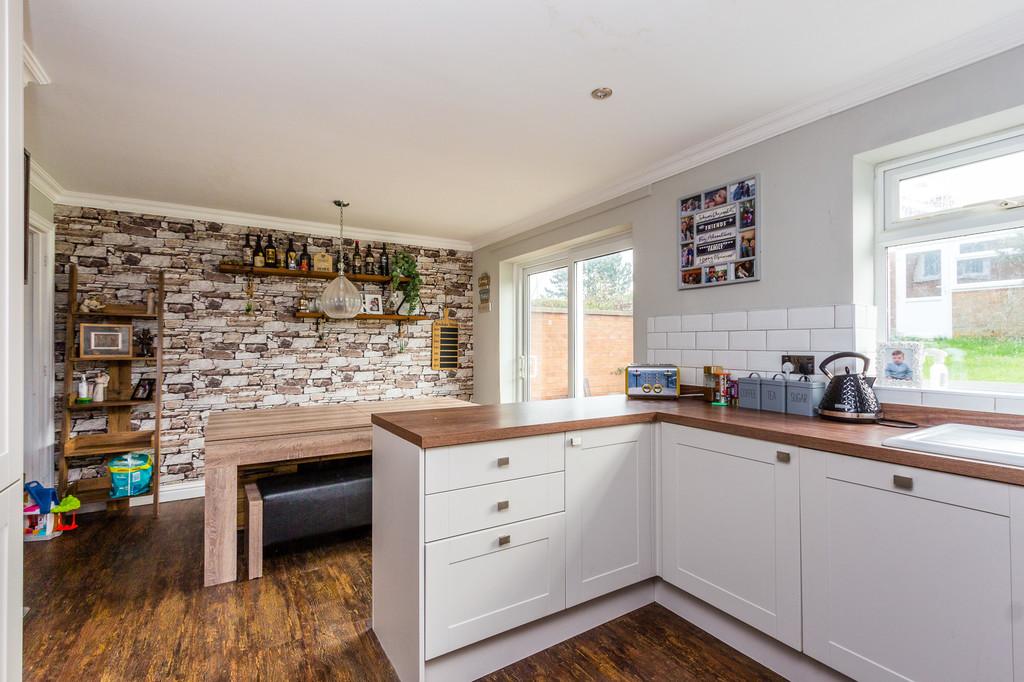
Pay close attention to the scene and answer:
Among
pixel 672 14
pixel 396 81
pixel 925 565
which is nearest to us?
pixel 925 565

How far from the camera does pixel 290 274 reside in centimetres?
426

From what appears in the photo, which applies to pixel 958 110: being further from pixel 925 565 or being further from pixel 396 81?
pixel 396 81

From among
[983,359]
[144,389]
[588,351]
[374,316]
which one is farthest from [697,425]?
[144,389]

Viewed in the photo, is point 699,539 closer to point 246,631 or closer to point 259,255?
point 246,631

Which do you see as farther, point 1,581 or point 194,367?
point 194,367

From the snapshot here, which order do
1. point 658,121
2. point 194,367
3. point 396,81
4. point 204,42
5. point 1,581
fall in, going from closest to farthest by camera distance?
point 1,581, point 204,42, point 396,81, point 658,121, point 194,367

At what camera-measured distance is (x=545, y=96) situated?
Answer: 2.21 meters

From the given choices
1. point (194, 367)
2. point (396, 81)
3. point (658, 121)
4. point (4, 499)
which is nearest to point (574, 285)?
point (658, 121)

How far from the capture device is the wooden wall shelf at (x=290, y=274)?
401cm

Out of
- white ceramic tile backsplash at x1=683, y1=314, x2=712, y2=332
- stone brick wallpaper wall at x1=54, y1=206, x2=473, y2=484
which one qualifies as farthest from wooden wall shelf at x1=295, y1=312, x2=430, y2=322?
white ceramic tile backsplash at x1=683, y1=314, x2=712, y2=332

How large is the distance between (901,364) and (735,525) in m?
1.03

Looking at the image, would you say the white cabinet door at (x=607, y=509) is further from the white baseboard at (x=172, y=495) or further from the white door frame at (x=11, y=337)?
the white baseboard at (x=172, y=495)

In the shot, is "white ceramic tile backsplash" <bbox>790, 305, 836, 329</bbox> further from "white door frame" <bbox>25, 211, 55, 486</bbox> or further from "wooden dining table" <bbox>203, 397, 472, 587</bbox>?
"white door frame" <bbox>25, 211, 55, 486</bbox>

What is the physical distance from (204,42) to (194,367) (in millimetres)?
2899
